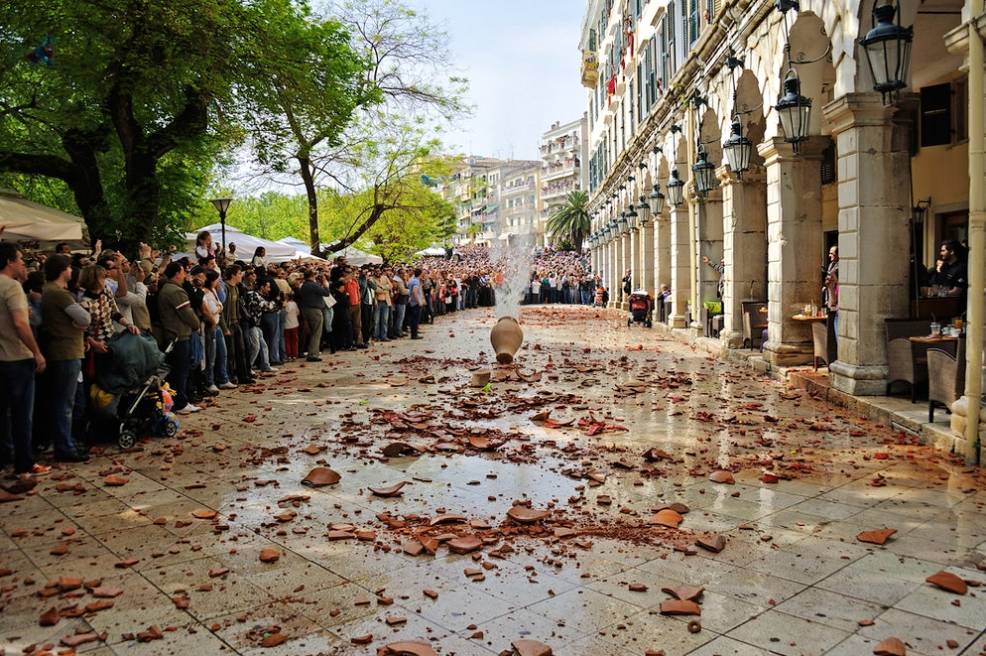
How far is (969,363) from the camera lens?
6.62m

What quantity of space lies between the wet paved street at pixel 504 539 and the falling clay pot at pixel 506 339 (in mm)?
4444

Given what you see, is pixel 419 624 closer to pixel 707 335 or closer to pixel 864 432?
pixel 864 432

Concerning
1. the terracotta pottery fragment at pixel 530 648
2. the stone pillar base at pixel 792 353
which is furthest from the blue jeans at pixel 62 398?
the stone pillar base at pixel 792 353

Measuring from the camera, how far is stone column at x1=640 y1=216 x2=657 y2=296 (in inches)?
1056

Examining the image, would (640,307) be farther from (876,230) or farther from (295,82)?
(876,230)

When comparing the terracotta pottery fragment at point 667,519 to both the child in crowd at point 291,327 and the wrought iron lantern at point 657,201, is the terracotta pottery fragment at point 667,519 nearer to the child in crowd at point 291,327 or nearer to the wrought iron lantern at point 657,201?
the child in crowd at point 291,327

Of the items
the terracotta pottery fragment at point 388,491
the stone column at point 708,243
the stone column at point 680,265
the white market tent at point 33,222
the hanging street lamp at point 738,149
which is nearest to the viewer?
the terracotta pottery fragment at point 388,491

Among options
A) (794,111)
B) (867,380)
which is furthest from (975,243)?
(794,111)

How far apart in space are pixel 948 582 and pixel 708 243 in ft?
48.0

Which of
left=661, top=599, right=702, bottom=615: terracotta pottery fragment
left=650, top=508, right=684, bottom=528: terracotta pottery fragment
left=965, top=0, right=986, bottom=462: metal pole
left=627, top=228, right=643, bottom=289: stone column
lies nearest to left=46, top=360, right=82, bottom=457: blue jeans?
left=650, top=508, right=684, bottom=528: terracotta pottery fragment

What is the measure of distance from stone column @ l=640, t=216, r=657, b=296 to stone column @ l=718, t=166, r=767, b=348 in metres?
11.4

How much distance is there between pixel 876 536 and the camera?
4.75 meters

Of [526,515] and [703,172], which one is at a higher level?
[703,172]

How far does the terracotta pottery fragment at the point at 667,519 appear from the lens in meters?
5.12
